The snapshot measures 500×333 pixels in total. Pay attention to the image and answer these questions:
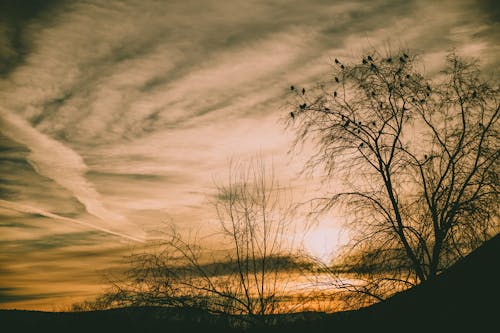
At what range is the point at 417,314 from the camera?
20.0 feet

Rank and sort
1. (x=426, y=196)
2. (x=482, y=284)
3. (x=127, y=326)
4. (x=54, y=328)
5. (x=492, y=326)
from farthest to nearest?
(x=54, y=328) → (x=127, y=326) → (x=426, y=196) → (x=482, y=284) → (x=492, y=326)

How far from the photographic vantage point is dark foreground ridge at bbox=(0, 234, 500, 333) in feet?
17.2

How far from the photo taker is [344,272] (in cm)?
828

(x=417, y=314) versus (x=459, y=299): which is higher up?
(x=459, y=299)

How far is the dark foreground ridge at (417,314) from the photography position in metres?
5.24

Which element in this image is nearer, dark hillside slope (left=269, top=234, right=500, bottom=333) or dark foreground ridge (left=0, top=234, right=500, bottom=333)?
dark hillside slope (left=269, top=234, right=500, bottom=333)

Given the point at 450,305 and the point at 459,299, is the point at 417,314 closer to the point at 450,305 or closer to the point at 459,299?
the point at 450,305

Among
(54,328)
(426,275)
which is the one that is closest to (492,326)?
(426,275)

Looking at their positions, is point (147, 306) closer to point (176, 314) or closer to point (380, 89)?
point (176, 314)

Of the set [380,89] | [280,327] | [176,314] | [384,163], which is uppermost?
[380,89]

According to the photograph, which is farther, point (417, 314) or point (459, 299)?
point (417, 314)

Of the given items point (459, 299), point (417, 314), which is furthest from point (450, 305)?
point (417, 314)

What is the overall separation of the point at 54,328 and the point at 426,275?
15.3 metres

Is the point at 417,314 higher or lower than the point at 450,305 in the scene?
lower
